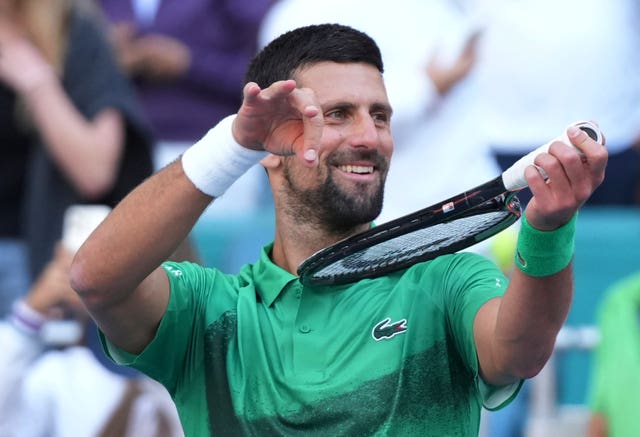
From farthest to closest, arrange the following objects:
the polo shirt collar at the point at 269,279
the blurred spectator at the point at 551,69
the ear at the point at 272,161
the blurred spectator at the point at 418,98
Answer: the blurred spectator at the point at 551,69, the blurred spectator at the point at 418,98, the ear at the point at 272,161, the polo shirt collar at the point at 269,279

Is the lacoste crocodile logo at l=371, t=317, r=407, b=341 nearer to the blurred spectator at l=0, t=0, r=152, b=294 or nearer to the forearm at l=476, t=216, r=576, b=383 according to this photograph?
the forearm at l=476, t=216, r=576, b=383

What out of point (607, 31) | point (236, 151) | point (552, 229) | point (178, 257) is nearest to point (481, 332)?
point (552, 229)

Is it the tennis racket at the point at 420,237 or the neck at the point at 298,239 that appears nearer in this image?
the tennis racket at the point at 420,237

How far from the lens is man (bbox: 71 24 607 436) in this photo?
291 cm

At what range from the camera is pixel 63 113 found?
561 centimetres

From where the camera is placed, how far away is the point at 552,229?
2785 millimetres

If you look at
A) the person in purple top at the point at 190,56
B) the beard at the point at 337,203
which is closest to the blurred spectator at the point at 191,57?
the person in purple top at the point at 190,56

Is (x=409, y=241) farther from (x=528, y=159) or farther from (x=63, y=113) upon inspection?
(x=63, y=113)

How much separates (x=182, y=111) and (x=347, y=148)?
3586 millimetres

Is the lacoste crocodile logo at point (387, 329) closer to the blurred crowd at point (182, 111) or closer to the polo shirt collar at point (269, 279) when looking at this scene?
the polo shirt collar at point (269, 279)

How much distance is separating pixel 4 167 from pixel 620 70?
2929 millimetres

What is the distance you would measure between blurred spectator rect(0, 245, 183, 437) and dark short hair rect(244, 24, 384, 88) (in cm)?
186

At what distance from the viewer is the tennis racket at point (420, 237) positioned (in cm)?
303

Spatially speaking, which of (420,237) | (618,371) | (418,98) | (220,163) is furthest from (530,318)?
(418,98)
